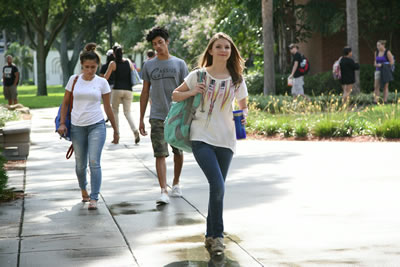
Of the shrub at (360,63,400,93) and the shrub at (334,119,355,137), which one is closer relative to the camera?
the shrub at (334,119,355,137)

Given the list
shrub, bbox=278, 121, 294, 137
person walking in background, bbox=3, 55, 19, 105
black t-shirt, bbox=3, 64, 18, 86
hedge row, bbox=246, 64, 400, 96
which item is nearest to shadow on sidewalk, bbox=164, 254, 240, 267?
shrub, bbox=278, 121, 294, 137

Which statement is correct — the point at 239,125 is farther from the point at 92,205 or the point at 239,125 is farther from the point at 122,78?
the point at 122,78

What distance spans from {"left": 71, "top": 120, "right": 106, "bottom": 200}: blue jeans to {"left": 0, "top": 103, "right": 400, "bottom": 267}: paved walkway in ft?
0.95

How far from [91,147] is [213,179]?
2.49 m

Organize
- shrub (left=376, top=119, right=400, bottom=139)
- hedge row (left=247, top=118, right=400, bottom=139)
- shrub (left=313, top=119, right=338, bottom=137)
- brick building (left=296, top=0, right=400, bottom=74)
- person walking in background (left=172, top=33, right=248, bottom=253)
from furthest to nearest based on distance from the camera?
brick building (left=296, top=0, right=400, bottom=74) → shrub (left=313, top=119, right=338, bottom=137) → hedge row (left=247, top=118, right=400, bottom=139) → shrub (left=376, top=119, right=400, bottom=139) → person walking in background (left=172, top=33, right=248, bottom=253)

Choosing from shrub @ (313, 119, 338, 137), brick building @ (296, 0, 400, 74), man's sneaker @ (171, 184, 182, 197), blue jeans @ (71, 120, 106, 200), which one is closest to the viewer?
blue jeans @ (71, 120, 106, 200)

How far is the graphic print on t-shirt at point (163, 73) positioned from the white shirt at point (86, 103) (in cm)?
62

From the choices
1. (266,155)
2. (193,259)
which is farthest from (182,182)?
(193,259)

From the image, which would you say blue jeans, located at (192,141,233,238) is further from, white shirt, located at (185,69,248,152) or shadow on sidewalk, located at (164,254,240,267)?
shadow on sidewalk, located at (164,254,240,267)

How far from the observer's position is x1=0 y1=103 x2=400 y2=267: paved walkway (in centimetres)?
566

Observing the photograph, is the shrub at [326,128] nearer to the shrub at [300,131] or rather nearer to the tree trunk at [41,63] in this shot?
the shrub at [300,131]

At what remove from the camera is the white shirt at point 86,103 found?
311 inches

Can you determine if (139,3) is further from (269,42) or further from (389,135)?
(389,135)

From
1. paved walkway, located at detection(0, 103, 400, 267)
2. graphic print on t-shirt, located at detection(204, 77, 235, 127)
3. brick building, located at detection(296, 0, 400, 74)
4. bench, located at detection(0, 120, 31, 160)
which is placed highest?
brick building, located at detection(296, 0, 400, 74)
